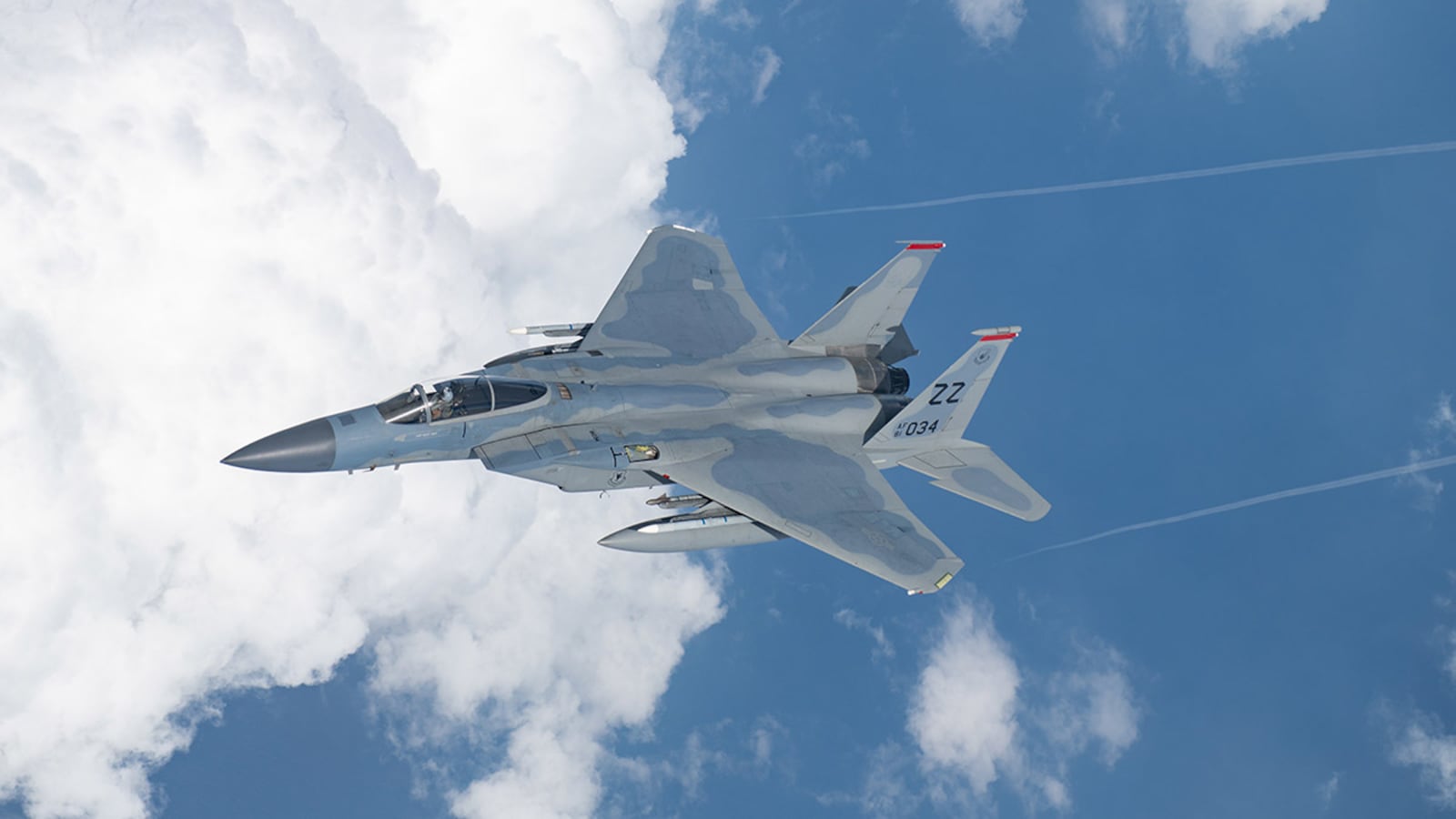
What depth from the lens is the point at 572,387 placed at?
24891 millimetres

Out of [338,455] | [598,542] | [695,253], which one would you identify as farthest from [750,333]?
[338,455]

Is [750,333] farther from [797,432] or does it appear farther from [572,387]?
[572,387]

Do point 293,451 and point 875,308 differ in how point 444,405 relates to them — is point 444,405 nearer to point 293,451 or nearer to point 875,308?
point 293,451

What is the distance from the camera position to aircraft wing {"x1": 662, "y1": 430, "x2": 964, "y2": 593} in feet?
75.6

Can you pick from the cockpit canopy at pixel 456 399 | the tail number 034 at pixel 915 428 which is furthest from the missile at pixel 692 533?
the tail number 034 at pixel 915 428

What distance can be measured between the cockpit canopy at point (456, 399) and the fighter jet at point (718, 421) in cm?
4

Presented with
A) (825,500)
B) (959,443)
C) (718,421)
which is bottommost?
(959,443)

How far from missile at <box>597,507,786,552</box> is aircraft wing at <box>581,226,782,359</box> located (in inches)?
182

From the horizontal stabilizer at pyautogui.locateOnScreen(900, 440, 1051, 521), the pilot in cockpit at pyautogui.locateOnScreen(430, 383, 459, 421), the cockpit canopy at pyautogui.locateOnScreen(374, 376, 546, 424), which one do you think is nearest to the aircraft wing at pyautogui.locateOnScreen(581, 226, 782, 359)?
the cockpit canopy at pyautogui.locateOnScreen(374, 376, 546, 424)

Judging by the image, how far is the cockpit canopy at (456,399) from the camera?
22953 millimetres

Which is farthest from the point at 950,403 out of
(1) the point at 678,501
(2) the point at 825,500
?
(1) the point at 678,501

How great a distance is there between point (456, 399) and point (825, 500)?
25.3 ft

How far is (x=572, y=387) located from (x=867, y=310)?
7.76 m

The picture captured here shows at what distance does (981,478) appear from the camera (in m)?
26.9
